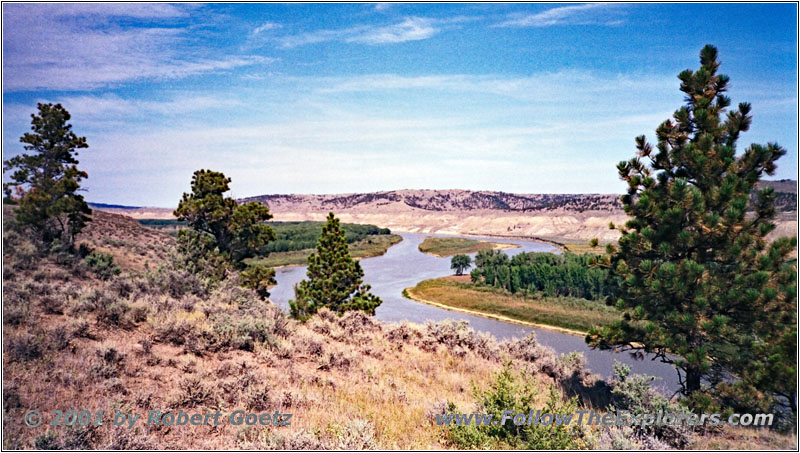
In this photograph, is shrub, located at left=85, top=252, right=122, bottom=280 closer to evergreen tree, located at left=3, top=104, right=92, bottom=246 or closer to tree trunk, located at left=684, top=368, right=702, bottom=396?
evergreen tree, located at left=3, top=104, right=92, bottom=246

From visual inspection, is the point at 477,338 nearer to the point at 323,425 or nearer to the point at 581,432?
the point at 581,432

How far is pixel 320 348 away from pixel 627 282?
28.2 feet

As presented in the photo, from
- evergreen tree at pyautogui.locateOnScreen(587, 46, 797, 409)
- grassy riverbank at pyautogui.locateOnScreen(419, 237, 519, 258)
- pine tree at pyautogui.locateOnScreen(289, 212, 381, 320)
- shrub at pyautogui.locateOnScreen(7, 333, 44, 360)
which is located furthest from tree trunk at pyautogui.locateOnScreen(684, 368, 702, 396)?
grassy riverbank at pyautogui.locateOnScreen(419, 237, 519, 258)

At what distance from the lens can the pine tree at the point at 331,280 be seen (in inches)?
916

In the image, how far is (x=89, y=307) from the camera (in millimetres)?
11805

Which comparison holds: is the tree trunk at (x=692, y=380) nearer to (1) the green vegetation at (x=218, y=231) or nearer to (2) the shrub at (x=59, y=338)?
(2) the shrub at (x=59, y=338)

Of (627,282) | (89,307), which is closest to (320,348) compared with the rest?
(89,307)

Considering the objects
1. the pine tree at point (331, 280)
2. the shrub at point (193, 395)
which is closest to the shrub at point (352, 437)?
the shrub at point (193, 395)

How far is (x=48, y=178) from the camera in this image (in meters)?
25.3

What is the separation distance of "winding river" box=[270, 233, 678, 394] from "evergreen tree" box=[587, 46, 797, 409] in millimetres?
1691

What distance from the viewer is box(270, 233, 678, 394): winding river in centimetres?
3152

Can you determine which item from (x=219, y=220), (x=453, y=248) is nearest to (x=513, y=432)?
(x=219, y=220)

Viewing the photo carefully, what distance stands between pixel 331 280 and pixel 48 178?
17.2 metres

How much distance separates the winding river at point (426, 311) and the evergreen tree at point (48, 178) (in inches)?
550
